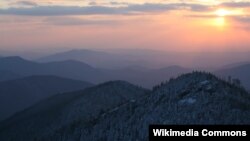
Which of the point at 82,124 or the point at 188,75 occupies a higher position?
the point at 188,75

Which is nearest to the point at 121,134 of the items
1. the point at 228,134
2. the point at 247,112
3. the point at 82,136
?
the point at 82,136

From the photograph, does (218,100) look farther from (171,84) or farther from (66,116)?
(66,116)

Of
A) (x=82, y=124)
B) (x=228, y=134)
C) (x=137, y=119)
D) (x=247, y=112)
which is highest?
(x=228, y=134)

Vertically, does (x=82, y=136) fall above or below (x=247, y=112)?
below

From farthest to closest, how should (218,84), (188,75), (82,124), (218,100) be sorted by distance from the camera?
(82,124) < (188,75) < (218,84) < (218,100)

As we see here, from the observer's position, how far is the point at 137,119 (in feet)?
296

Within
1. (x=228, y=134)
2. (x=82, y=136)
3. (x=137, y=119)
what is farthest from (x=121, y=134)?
(x=228, y=134)

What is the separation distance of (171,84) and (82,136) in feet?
72.2

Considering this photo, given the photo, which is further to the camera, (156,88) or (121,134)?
(156,88)

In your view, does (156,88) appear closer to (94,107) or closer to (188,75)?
(188,75)

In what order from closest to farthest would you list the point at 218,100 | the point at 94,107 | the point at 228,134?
the point at 228,134
the point at 218,100
the point at 94,107

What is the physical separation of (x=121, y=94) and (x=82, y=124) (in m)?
83.1

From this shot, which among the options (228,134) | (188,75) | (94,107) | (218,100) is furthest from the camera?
(94,107)

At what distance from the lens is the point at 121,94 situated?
637ft
